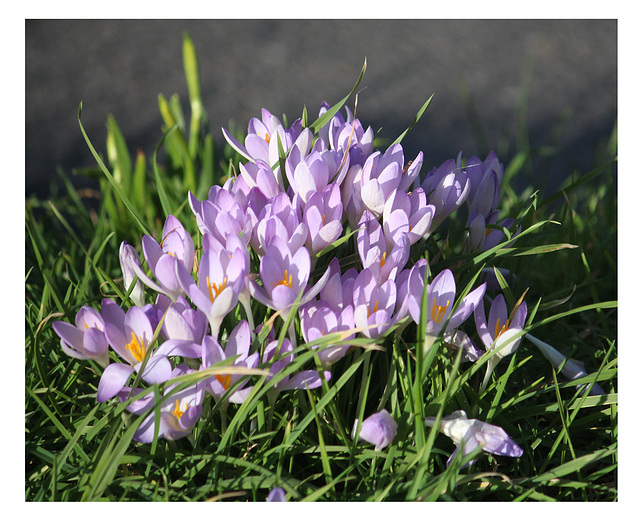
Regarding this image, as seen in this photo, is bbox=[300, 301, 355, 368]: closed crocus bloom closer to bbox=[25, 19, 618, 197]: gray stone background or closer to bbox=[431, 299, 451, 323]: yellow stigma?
bbox=[431, 299, 451, 323]: yellow stigma

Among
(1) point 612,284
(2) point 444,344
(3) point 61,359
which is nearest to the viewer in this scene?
(2) point 444,344

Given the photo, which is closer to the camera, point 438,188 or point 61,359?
point 438,188

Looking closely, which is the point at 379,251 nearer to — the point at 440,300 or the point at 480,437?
the point at 440,300

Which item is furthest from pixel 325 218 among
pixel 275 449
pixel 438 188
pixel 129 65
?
pixel 129 65

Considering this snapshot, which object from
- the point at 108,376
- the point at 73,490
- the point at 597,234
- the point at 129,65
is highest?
the point at 129,65

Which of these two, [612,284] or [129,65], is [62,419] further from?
[129,65]

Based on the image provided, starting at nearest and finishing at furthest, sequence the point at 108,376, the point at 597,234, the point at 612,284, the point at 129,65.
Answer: the point at 108,376 < the point at 612,284 < the point at 597,234 < the point at 129,65

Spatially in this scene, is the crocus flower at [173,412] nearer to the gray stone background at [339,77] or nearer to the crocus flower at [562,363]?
the crocus flower at [562,363]

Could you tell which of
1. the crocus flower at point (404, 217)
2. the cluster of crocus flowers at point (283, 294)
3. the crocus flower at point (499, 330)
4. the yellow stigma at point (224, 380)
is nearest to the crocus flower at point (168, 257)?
the cluster of crocus flowers at point (283, 294)
